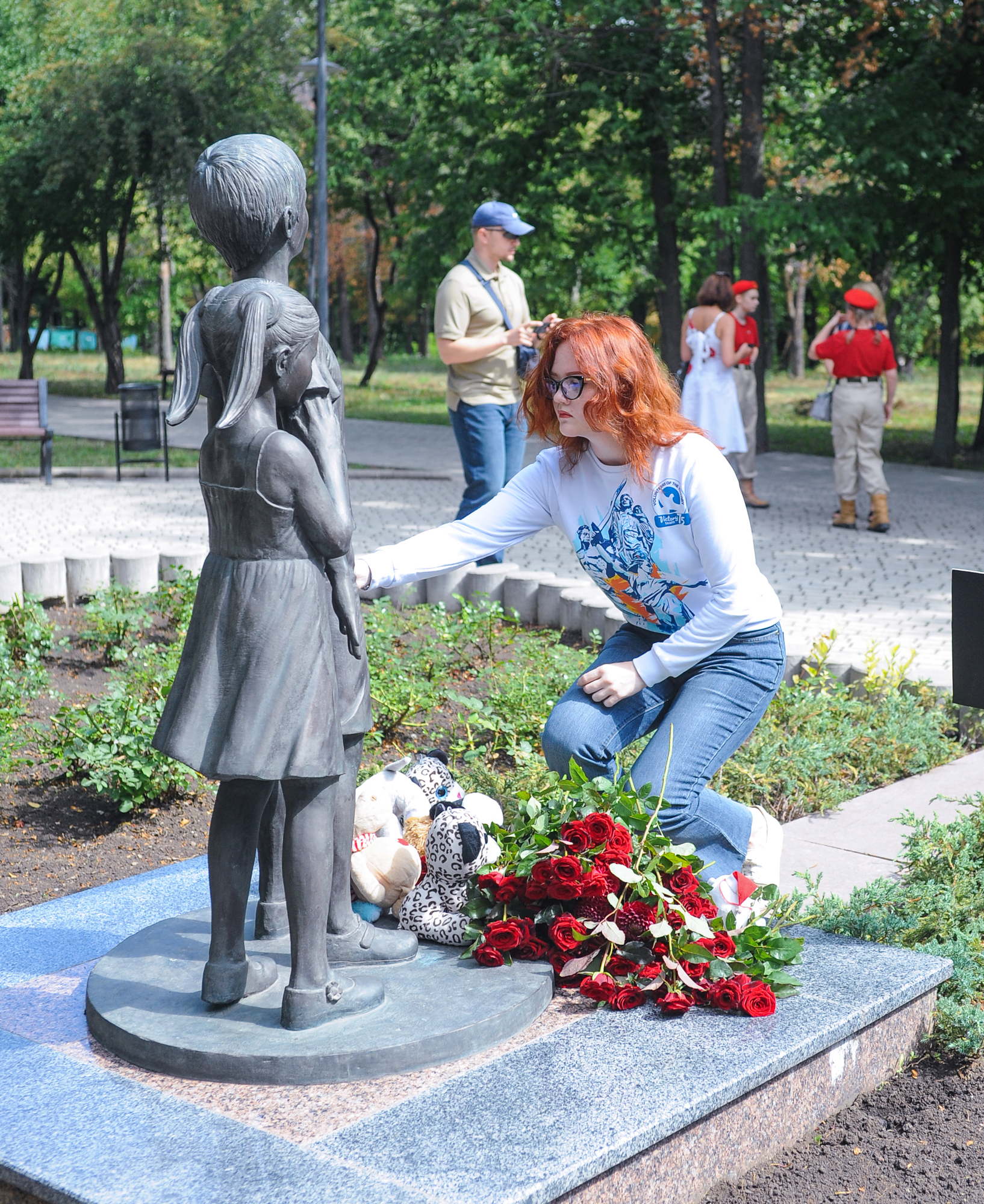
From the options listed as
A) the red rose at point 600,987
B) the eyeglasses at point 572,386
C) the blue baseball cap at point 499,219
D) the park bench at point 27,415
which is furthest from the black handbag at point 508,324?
the park bench at point 27,415

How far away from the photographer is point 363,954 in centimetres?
303

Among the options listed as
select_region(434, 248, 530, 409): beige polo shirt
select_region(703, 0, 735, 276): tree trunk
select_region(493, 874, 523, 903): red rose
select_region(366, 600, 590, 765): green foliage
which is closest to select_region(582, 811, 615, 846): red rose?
select_region(493, 874, 523, 903): red rose

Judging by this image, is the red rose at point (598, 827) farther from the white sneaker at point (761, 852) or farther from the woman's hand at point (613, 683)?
the white sneaker at point (761, 852)

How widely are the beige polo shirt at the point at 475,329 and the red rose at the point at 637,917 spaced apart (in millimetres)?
4849

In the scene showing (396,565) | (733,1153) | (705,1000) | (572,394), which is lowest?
(733,1153)

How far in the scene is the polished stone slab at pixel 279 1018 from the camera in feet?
8.59

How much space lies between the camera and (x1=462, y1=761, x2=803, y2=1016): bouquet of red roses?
9.71ft

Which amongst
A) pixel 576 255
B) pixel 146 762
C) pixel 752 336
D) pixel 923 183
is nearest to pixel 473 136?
pixel 576 255

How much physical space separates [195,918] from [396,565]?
975 mm

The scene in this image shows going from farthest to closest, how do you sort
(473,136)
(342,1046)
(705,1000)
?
1. (473,136)
2. (705,1000)
3. (342,1046)

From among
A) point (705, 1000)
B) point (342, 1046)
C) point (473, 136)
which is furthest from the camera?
point (473, 136)

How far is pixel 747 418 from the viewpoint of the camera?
1241cm

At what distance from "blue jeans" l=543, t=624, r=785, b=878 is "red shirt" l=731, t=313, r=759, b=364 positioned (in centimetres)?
793

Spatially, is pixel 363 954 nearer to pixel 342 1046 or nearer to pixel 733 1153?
pixel 342 1046
